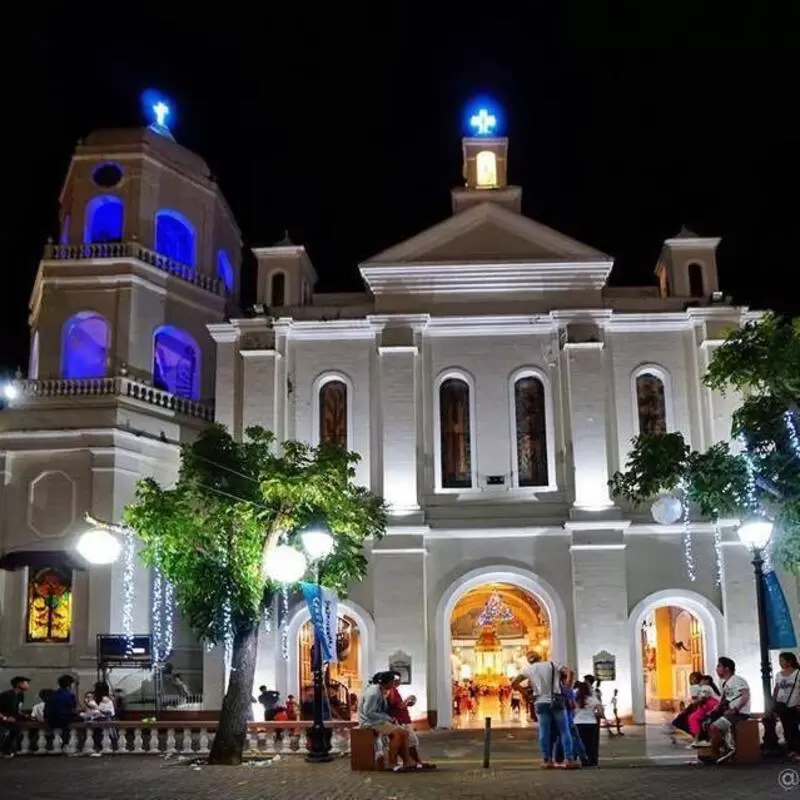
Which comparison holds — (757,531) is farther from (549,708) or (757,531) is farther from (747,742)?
(549,708)

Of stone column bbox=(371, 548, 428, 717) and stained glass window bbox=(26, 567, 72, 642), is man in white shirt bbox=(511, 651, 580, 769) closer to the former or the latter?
stone column bbox=(371, 548, 428, 717)

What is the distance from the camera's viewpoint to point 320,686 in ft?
58.1

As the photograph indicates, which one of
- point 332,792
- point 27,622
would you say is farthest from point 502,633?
point 332,792

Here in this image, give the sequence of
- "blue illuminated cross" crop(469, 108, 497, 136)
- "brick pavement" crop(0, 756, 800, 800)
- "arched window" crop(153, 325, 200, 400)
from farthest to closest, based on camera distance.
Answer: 1. "blue illuminated cross" crop(469, 108, 497, 136)
2. "arched window" crop(153, 325, 200, 400)
3. "brick pavement" crop(0, 756, 800, 800)

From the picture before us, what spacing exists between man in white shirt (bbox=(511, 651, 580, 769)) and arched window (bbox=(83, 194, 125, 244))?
69.2 feet

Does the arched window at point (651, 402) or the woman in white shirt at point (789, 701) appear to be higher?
the arched window at point (651, 402)

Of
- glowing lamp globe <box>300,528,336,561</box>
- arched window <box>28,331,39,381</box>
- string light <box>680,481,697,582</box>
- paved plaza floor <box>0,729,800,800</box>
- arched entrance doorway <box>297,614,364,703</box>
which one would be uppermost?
arched window <box>28,331,39,381</box>

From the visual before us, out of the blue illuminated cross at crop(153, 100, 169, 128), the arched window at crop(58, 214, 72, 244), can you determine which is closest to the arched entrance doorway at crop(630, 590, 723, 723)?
the arched window at crop(58, 214, 72, 244)

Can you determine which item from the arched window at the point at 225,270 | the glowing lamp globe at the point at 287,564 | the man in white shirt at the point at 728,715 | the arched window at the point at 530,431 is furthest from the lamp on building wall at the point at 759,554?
the arched window at the point at 225,270

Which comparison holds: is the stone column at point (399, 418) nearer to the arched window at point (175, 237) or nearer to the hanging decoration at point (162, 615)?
the hanging decoration at point (162, 615)

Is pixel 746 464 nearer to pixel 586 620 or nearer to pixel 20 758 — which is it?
pixel 586 620

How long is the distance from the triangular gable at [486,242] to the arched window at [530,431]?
3500mm

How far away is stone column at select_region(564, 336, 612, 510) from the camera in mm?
28562

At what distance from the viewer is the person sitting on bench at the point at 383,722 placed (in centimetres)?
1720
